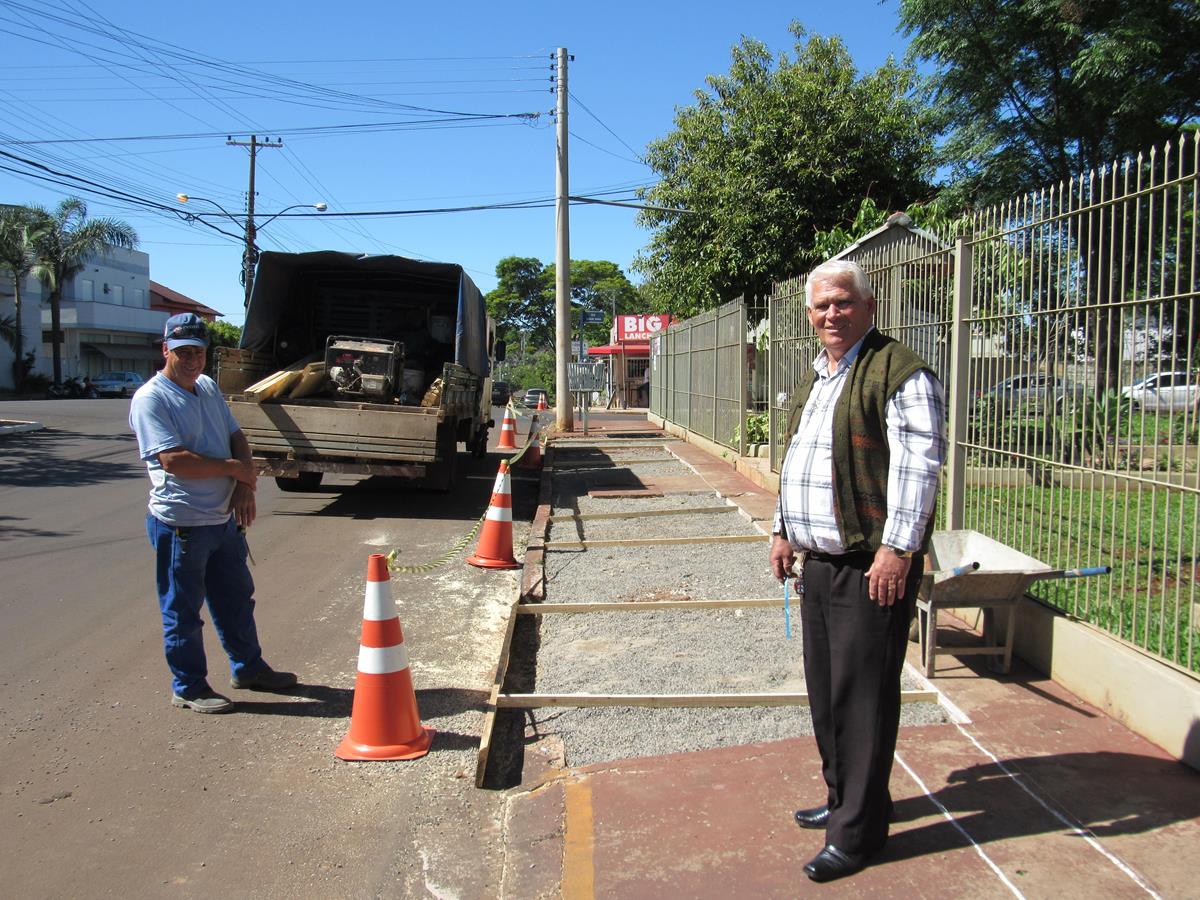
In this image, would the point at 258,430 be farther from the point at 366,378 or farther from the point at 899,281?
the point at 899,281

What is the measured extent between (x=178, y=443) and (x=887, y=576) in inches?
131

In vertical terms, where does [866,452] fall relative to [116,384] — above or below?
below

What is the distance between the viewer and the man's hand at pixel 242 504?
185 inches

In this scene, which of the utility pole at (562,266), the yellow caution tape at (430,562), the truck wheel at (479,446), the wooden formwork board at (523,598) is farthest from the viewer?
the utility pole at (562,266)

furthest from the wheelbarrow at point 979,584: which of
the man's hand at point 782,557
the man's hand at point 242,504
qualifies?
the man's hand at point 242,504

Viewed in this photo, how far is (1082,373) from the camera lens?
4551 mm

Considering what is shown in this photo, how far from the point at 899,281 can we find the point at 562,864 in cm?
491

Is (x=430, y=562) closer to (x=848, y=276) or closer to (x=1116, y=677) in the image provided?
(x=1116, y=677)

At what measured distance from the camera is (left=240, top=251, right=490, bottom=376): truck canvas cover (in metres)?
12.0

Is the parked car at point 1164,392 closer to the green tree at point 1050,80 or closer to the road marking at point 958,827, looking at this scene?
the road marking at point 958,827

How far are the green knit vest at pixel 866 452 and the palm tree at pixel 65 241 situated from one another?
50.2 metres

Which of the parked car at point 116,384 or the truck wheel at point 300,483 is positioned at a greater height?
the parked car at point 116,384

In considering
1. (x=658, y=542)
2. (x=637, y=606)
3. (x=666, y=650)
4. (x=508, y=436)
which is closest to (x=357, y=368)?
(x=658, y=542)

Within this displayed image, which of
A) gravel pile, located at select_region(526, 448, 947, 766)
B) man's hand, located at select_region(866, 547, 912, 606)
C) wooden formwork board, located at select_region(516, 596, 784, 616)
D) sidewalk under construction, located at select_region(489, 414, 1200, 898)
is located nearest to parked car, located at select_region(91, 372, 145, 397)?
gravel pile, located at select_region(526, 448, 947, 766)
